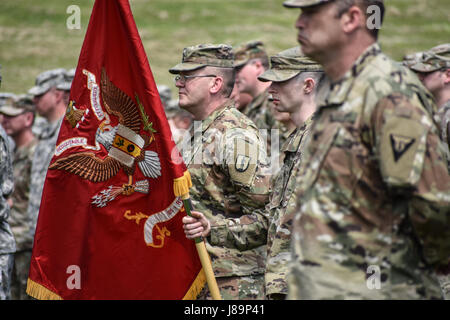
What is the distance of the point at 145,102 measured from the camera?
4480 mm

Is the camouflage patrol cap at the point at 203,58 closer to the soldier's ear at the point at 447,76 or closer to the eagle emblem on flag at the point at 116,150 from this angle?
the eagle emblem on flag at the point at 116,150

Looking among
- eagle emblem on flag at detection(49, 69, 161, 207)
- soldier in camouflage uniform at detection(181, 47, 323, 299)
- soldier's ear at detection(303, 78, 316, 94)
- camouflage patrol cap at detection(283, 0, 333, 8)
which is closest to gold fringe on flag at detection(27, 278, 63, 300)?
eagle emblem on flag at detection(49, 69, 161, 207)

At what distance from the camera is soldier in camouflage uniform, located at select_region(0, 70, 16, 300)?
258 inches

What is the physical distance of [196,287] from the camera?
15.4 ft

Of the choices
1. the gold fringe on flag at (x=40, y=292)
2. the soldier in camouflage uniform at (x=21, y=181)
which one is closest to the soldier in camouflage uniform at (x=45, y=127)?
the soldier in camouflage uniform at (x=21, y=181)

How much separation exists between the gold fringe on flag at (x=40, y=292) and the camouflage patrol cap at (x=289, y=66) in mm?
2220

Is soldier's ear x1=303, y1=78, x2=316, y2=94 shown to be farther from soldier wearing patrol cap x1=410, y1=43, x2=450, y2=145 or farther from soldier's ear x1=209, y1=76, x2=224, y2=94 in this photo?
soldier wearing patrol cap x1=410, y1=43, x2=450, y2=145

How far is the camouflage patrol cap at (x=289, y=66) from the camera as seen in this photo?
4.80 m

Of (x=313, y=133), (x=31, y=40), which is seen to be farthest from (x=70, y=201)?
(x=31, y=40)

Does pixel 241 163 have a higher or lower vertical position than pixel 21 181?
higher

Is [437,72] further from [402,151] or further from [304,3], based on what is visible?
[402,151]

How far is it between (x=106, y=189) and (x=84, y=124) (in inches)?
19.5

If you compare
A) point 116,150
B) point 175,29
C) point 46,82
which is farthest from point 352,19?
point 175,29

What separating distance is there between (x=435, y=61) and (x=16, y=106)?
21.2 feet
